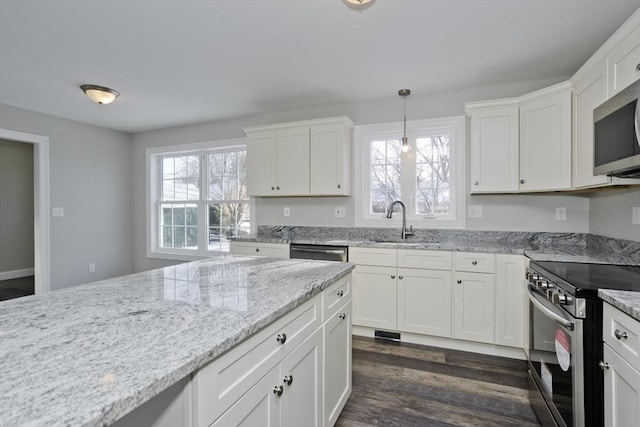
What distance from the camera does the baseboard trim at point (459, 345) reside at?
103 inches

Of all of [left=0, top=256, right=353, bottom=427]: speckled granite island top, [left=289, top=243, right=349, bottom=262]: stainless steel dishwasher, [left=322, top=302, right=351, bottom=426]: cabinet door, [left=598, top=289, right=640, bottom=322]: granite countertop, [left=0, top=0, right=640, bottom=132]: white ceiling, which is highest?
[left=0, top=0, right=640, bottom=132]: white ceiling

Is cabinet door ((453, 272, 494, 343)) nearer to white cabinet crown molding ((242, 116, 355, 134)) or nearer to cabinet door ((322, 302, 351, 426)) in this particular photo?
cabinet door ((322, 302, 351, 426))

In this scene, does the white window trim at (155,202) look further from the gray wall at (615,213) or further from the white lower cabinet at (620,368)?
the white lower cabinet at (620,368)

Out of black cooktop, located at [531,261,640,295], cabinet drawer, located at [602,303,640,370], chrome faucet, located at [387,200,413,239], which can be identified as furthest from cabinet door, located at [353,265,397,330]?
cabinet drawer, located at [602,303,640,370]

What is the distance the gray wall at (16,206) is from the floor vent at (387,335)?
6.80 metres

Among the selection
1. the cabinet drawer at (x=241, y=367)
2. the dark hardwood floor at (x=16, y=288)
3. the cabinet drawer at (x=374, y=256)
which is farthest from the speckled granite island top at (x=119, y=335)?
the dark hardwood floor at (x=16, y=288)

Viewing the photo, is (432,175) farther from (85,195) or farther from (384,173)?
(85,195)

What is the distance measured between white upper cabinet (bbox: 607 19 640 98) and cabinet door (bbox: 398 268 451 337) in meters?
1.69

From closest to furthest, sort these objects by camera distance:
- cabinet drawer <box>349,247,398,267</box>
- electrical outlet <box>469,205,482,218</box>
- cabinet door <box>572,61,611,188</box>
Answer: cabinet door <box>572,61,611,188</box> → cabinet drawer <box>349,247,398,267</box> → electrical outlet <box>469,205,482,218</box>

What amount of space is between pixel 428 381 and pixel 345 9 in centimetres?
259

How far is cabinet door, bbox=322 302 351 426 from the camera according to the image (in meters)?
1.56

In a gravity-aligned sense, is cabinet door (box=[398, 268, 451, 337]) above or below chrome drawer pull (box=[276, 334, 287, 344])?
below

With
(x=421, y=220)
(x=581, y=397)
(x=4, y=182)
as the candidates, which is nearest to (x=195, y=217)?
(x=421, y=220)

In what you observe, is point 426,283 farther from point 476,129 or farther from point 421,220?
point 476,129
